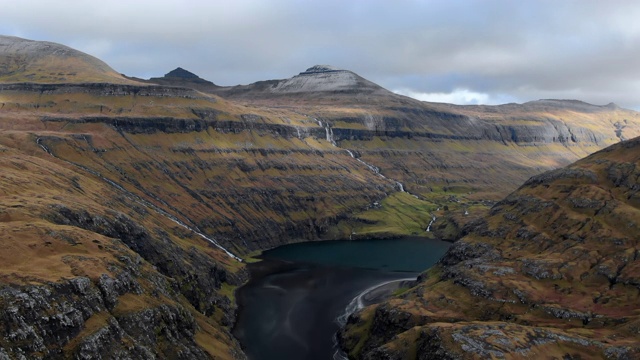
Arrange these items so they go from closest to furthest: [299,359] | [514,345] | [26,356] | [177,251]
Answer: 1. [26,356]
2. [514,345]
3. [299,359]
4. [177,251]

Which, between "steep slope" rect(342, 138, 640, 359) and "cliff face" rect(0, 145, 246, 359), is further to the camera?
"steep slope" rect(342, 138, 640, 359)

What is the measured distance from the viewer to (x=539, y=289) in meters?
150

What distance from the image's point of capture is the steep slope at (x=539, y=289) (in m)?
119

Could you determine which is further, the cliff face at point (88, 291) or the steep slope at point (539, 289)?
the steep slope at point (539, 289)

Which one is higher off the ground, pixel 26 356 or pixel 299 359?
pixel 26 356

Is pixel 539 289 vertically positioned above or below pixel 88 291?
below

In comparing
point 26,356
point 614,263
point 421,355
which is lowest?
point 421,355

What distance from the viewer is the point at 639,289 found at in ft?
449

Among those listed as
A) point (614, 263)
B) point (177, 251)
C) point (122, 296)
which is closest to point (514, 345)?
point (614, 263)

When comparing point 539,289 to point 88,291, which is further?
point 539,289

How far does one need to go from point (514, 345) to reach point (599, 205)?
285 ft

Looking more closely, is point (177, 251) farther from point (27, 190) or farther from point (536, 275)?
point (536, 275)

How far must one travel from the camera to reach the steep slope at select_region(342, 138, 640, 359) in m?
119

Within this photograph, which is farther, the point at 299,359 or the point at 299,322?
the point at 299,322
